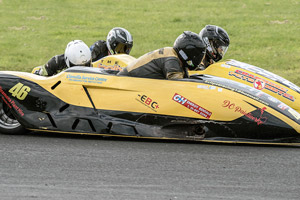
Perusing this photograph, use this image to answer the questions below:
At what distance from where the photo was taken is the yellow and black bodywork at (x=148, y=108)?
260 inches

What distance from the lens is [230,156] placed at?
20.4 ft

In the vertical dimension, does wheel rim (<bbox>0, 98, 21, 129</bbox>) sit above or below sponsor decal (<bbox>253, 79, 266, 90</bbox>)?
below

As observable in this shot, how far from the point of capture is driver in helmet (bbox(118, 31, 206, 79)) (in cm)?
693

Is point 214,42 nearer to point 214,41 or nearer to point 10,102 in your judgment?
point 214,41

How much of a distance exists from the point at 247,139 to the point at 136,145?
1171 mm

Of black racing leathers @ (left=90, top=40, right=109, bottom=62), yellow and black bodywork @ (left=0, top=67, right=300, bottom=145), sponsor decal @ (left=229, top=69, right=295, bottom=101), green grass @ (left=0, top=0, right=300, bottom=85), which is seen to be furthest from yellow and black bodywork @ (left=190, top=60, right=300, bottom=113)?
green grass @ (left=0, top=0, right=300, bottom=85)

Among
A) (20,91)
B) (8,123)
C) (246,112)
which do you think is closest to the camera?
(246,112)

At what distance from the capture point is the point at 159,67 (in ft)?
22.9

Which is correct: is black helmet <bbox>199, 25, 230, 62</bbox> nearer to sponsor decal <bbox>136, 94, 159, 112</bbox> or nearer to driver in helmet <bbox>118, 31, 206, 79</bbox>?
driver in helmet <bbox>118, 31, 206, 79</bbox>

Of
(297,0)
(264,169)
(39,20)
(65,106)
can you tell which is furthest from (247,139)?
(297,0)

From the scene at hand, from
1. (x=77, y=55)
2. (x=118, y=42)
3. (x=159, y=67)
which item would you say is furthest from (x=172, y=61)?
(x=118, y=42)

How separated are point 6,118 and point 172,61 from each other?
2032 millimetres

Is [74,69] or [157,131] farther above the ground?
[74,69]

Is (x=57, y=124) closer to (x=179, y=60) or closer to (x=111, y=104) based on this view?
(x=111, y=104)
